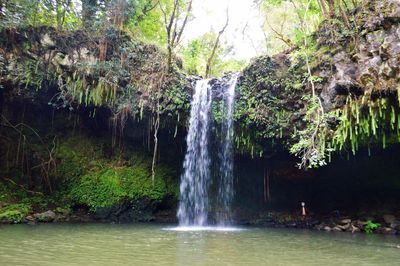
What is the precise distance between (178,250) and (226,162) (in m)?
6.57

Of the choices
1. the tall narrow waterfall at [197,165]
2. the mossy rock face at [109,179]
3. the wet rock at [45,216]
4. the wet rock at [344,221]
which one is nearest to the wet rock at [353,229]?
the wet rock at [344,221]

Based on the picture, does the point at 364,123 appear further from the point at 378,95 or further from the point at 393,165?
the point at 393,165

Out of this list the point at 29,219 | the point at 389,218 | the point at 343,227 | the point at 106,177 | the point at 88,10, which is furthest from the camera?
the point at 88,10

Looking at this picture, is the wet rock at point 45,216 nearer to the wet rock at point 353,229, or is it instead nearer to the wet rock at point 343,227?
the wet rock at point 343,227

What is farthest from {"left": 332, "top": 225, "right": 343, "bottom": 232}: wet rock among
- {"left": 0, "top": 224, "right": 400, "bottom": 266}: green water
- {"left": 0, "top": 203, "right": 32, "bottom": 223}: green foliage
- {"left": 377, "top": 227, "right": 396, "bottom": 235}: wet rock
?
{"left": 0, "top": 203, "right": 32, "bottom": 223}: green foliage

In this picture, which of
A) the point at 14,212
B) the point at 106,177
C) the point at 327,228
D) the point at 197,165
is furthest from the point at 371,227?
the point at 14,212

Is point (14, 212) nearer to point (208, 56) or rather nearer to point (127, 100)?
point (127, 100)

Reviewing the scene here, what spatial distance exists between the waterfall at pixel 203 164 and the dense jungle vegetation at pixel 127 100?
350 mm

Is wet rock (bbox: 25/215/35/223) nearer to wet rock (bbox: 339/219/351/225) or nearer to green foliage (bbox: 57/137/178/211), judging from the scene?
green foliage (bbox: 57/137/178/211)

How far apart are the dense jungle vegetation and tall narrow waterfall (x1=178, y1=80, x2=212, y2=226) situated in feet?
1.26

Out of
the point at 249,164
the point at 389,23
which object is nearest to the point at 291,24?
the point at 249,164

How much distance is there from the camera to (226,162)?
12.2 metres

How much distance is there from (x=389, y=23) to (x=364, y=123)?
8.27ft

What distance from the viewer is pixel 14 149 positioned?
12.0 metres
